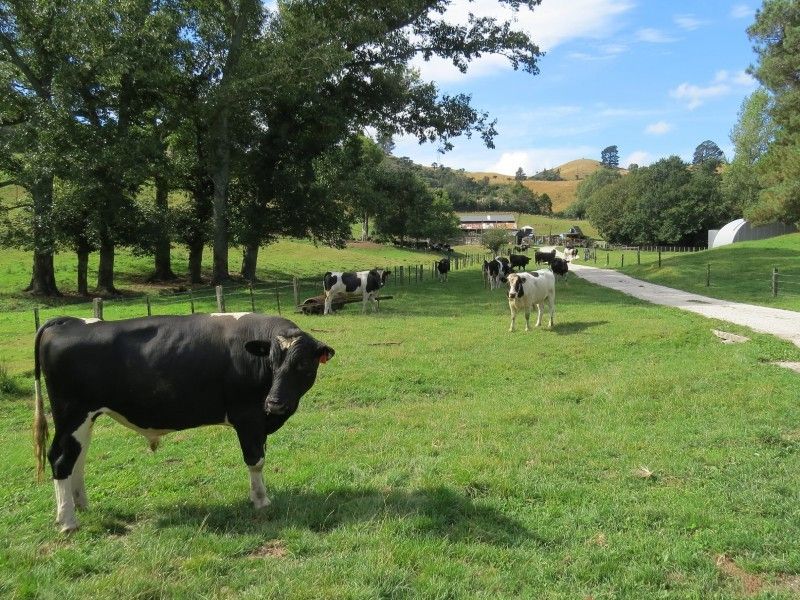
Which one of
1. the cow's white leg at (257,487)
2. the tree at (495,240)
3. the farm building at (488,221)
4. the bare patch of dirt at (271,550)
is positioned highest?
the farm building at (488,221)

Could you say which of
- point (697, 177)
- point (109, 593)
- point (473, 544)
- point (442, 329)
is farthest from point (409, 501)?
point (697, 177)

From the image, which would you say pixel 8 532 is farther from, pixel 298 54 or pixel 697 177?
pixel 697 177

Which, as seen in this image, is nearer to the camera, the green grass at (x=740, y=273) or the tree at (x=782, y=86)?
the green grass at (x=740, y=273)

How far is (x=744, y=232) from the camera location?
6531cm

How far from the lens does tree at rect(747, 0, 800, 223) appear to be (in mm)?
34778

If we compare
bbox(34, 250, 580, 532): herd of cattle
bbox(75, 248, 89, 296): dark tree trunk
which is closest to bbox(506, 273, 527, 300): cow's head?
bbox(34, 250, 580, 532): herd of cattle

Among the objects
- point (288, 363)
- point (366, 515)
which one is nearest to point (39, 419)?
point (288, 363)

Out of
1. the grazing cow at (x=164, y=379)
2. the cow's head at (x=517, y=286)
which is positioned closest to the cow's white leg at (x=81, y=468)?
the grazing cow at (x=164, y=379)

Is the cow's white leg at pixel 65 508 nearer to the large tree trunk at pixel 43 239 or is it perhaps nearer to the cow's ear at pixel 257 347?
the cow's ear at pixel 257 347

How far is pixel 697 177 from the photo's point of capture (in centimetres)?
8838

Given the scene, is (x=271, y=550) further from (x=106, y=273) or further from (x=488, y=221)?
(x=488, y=221)

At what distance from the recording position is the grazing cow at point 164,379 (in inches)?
217

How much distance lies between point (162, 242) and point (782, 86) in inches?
1491

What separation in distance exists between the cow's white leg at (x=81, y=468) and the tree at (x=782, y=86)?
3941 cm
